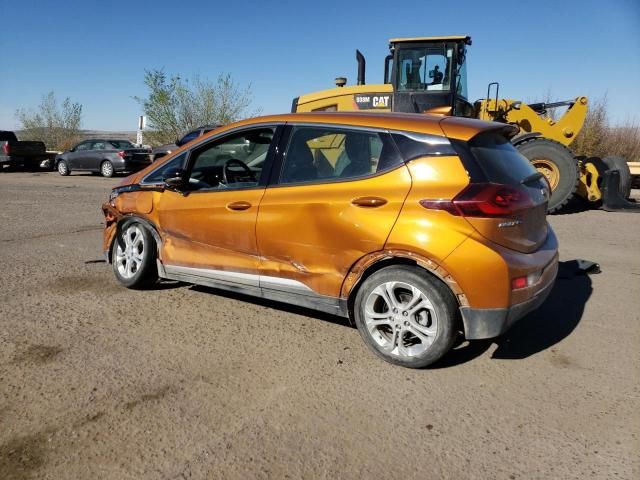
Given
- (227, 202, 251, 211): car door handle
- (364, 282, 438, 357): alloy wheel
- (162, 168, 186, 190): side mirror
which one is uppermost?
(162, 168, 186, 190): side mirror

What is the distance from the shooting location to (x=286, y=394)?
119 inches

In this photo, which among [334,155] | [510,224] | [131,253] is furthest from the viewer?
[131,253]

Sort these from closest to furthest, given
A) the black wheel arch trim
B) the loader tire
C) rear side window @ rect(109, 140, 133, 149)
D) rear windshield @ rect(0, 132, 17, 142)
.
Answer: the black wheel arch trim
the loader tire
rear side window @ rect(109, 140, 133, 149)
rear windshield @ rect(0, 132, 17, 142)

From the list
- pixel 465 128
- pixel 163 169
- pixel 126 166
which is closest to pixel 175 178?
pixel 163 169

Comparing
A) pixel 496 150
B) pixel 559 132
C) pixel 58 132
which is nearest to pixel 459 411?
pixel 496 150

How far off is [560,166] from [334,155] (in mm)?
7618

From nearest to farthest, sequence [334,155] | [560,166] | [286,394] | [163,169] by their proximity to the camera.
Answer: [286,394], [334,155], [163,169], [560,166]

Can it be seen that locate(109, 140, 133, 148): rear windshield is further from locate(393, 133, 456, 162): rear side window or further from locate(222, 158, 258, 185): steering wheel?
locate(393, 133, 456, 162): rear side window

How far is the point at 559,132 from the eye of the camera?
11422mm

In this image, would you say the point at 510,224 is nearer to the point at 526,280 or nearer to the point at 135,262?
the point at 526,280

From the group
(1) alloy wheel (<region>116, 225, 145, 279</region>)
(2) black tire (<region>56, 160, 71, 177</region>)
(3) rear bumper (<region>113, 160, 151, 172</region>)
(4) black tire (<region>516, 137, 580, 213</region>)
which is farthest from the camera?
(2) black tire (<region>56, 160, 71, 177</region>)

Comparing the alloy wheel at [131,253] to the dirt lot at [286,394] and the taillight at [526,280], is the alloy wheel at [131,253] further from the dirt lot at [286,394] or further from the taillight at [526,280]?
the taillight at [526,280]

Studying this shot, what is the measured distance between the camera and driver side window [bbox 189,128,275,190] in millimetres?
4184

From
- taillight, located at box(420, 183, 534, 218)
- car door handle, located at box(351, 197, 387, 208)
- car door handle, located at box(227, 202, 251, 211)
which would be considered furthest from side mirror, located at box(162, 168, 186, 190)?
taillight, located at box(420, 183, 534, 218)
